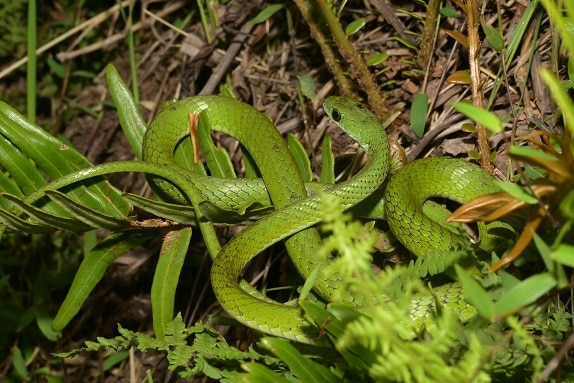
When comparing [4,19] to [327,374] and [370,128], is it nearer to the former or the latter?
[370,128]

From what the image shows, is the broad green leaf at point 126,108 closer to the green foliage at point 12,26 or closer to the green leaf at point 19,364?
the green leaf at point 19,364

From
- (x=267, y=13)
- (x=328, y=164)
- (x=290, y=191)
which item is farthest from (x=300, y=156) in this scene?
(x=267, y=13)

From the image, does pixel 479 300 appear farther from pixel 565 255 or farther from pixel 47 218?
pixel 47 218

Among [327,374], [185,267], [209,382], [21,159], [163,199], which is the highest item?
[21,159]

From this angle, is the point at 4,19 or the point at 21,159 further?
the point at 4,19

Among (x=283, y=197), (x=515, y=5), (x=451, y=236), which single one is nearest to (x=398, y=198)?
Answer: (x=451, y=236)

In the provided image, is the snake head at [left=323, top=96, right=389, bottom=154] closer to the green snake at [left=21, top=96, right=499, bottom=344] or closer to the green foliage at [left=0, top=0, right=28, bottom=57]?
the green snake at [left=21, top=96, right=499, bottom=344]
